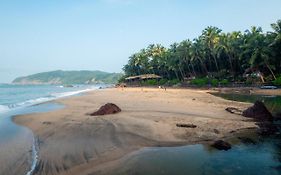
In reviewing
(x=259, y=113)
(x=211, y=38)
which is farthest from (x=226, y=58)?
(x=259, y=113)

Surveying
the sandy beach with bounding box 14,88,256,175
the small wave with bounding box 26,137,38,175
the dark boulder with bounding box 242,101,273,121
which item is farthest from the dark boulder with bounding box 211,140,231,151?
the dark boulder with bounding box 242,101,273,121

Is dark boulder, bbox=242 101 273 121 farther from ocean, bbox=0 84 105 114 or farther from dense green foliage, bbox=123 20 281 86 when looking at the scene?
dense green foliage, bbox=123 20 281 86

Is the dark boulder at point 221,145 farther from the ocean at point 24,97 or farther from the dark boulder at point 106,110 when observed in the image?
the ocean at point 24,97

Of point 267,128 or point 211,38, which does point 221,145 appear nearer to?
point 267,128

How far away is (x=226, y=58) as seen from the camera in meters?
69.5

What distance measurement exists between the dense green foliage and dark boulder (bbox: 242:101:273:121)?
115ft

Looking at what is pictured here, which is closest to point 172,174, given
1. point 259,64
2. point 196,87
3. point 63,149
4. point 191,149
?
point 191,149

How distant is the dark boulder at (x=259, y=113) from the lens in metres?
18.4

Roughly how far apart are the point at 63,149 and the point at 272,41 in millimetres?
50837

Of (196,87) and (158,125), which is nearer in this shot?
(158,125)

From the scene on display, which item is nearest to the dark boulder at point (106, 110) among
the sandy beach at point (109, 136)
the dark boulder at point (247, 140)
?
the sandy beach at point (109, 136)

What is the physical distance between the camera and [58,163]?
393 inches

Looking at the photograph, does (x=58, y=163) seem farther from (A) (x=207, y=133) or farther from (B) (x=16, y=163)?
(A) (x=207, y=133)

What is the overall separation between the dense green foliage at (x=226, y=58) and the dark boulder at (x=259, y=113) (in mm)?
35198
